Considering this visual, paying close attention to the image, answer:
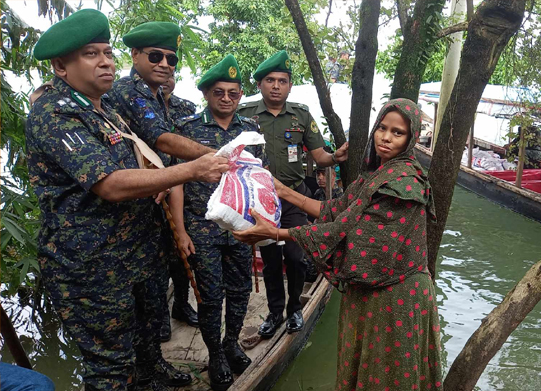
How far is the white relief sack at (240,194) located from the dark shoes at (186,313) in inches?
80.5

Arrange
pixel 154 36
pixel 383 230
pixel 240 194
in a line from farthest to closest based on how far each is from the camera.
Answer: pixel 154 36
pixel 240 194
pixel 383 230

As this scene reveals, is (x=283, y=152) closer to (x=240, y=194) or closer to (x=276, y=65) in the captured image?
(x=276, y=65)

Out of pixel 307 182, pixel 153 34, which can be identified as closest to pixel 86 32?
pixel 153 34

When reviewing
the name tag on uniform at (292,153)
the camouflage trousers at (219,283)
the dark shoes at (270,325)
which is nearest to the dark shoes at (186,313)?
the dark shoes at (270,325)

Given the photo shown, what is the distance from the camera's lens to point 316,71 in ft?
11.1

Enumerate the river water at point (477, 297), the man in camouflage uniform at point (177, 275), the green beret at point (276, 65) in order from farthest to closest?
the river water at point (477, 297) → the green beret at point (276, 65) → the man in camouflage uniform at point (177, 275)

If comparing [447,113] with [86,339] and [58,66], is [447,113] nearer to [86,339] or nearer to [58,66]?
[58,66]

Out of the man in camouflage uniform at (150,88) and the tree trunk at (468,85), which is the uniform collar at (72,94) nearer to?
the man in camouflage uniform at (150,88)

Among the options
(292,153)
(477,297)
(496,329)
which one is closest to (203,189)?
(292,153)

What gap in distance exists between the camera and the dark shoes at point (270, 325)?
→ 4.01 metres

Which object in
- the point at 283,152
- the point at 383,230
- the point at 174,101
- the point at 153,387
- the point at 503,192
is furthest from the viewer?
the point at 503,192

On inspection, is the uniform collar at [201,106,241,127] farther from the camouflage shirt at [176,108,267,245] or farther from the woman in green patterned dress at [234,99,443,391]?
the woman in green patterned dress at [234,99,443,391]

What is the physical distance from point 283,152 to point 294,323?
1.42m

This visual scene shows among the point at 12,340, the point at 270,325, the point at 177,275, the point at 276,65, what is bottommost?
the point at 270,325
